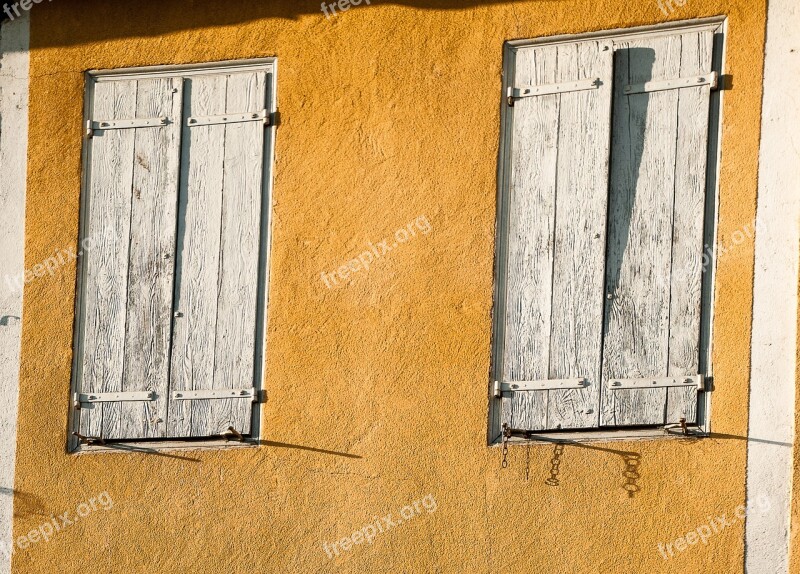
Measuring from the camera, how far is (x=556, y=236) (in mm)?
7414

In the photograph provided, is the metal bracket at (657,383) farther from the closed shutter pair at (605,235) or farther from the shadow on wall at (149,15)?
the shadow on wall at (149,15)

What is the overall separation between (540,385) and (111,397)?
2.38 metres

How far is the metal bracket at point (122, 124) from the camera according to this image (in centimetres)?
799

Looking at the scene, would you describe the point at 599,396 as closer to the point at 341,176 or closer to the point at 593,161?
the point at 593,161

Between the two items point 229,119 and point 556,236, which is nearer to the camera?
point 556,236

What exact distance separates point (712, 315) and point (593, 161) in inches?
40.1

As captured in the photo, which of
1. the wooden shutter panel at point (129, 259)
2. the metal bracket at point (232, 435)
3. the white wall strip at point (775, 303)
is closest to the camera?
the white wall strip at point (775, 303)

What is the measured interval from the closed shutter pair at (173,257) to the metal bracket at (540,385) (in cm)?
134

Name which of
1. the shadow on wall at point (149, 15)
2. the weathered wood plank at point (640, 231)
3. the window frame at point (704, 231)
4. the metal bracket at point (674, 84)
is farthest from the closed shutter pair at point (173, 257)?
the metal bracket at point (674, 84)

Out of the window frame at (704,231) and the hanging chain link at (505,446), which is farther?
the hanging chain link at (505,446)

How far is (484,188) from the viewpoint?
24.6ft

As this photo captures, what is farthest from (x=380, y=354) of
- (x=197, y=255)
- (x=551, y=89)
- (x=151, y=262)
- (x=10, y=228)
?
(x=10, y=228)

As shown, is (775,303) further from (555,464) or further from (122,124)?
(122,124)

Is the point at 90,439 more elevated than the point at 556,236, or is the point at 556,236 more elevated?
the point at 556,236
